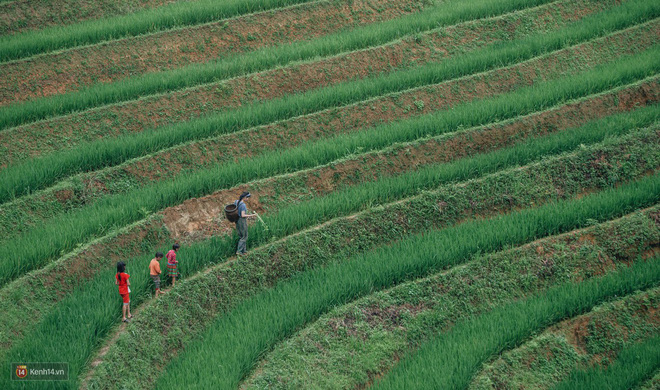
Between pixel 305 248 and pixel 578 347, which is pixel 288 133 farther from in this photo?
pixel 578 347

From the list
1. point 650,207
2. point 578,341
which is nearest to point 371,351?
point 578,341

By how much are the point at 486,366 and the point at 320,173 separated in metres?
4.96

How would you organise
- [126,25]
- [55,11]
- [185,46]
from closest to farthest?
[185,46] → [126,25] → [55,11]

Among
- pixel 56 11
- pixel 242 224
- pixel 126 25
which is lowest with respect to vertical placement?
pixel 242 224

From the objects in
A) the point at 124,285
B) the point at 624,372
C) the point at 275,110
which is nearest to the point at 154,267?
the point at 124,285

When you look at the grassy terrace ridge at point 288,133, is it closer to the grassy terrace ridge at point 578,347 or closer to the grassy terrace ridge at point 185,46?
the grassy terrace ridge at point 185,46

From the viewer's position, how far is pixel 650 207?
41.2 ft

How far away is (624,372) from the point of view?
31.6 feet

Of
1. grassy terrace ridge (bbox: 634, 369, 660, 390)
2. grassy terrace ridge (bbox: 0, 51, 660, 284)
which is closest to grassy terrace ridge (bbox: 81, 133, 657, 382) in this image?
grassy terrace ridge (bbox: 0, 51, 660, 284)

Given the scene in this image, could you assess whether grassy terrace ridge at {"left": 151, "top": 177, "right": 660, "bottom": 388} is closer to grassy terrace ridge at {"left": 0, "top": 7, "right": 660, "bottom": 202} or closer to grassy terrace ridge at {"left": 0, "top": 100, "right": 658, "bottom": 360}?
grassy terrace ridge at {"left": 0, "top": 100, "right": 658, "bottom": 360}

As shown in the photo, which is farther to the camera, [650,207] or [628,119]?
[628,119]

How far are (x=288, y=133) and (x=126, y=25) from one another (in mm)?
5398

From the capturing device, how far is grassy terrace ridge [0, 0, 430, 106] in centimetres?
1608

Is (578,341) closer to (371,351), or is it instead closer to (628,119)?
(371,351)
